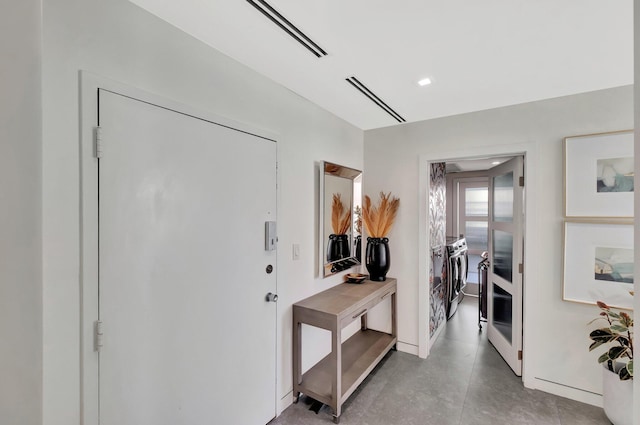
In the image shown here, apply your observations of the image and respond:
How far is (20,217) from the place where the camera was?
1.07 ft

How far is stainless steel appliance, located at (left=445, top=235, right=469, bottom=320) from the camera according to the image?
3824 millimetres

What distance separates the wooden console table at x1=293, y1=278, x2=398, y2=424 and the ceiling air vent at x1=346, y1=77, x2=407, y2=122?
1688 millimetres

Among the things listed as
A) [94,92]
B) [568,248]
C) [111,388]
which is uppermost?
[94,92]

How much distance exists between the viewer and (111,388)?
1144 millimetres

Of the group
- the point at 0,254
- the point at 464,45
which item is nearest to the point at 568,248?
the point at 464,45

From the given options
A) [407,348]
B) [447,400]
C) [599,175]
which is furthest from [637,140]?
[407,348]

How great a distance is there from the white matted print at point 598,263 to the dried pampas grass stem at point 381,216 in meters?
1.42

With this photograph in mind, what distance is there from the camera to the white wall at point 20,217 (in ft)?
1.02

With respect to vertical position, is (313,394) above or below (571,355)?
below

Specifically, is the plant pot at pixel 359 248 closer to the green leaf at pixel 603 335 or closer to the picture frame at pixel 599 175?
the picture frame at pixel 599 175

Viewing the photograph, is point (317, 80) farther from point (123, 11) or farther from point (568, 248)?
point (568, 248)

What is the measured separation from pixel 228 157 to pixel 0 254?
4.59 feet

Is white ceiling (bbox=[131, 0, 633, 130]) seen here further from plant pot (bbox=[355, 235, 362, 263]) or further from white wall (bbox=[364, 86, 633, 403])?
plant pot (bbox=[355, 235, 362, 263])

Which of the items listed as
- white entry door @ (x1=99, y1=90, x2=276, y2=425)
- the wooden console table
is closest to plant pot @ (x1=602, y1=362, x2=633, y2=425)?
the wooden console table
